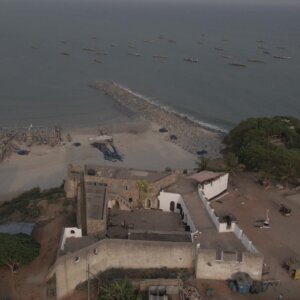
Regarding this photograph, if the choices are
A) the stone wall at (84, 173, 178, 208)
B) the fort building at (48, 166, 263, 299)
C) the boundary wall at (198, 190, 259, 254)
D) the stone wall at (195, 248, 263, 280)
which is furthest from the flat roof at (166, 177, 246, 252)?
the stone wall at (195, 248, 263, 280)

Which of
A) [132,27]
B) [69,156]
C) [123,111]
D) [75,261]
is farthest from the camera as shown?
[132,27]

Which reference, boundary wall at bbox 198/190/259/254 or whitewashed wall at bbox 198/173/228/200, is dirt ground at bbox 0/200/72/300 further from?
whitewashed wall at bbox 198/173/228/200

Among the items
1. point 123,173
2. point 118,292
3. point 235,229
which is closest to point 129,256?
point 118,292

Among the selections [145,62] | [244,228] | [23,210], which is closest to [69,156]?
[23,210]

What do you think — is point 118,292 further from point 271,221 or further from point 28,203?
point 28,203

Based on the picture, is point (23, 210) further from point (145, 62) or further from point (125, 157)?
point (145, 62)
